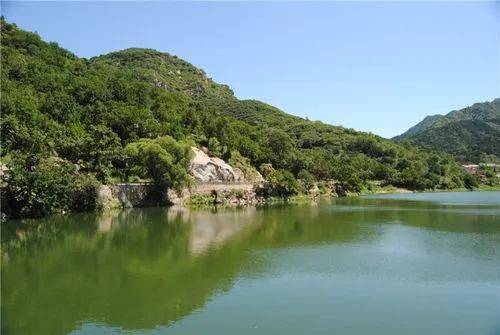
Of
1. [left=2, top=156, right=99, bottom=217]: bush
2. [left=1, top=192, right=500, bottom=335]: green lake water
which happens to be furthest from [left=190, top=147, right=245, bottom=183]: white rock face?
[left=1, top=192, right=500, bottom=335]: green lake water

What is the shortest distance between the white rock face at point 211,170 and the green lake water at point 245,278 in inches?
962

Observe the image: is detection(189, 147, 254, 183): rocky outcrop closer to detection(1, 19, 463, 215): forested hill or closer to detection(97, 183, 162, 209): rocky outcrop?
detection(1, 19, 463, 215): forested hill

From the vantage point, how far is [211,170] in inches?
2751

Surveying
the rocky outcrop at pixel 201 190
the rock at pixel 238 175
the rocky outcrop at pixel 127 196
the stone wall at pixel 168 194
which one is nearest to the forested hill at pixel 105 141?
the rocky outcrop at pixel 127 196

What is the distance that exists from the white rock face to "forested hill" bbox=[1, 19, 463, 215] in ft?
12.7

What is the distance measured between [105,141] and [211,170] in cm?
1744

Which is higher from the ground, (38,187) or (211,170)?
(211,170)

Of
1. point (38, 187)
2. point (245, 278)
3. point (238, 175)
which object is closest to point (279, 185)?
point (238, 175)

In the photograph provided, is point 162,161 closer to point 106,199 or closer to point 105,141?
point 105,141

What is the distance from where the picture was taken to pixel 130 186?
2216 inches

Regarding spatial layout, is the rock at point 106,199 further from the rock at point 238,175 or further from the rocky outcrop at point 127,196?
the rock at point 238,175

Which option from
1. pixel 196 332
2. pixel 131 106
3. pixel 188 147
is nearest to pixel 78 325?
pixel 196 332

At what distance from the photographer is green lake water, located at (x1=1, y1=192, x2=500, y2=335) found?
57.0ft

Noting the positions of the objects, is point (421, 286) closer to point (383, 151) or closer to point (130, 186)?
point (130, 186)
